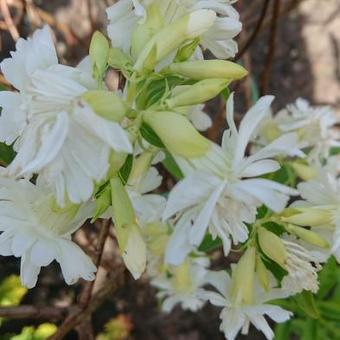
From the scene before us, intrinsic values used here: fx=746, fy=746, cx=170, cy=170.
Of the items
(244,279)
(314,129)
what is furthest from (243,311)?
(314,129)

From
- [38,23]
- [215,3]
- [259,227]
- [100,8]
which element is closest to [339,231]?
[259,227]

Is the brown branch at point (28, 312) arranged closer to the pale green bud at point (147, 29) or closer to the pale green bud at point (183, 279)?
the pale green bud at point (183, 279)

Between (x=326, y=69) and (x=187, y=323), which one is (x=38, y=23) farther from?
(x=326, y=69)

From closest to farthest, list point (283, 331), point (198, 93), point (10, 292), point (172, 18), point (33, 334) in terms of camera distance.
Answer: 1. point (198, 93)
2. point (172, 18)
3. point (283, 331)
4. point (33, 334)
5. point (10, 292)

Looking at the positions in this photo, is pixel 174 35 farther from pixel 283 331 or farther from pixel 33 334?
pixel 33 334

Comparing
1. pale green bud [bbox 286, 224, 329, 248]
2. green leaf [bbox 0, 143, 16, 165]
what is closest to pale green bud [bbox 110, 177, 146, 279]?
pale green bud [bbox 286, 224, 329, 248]

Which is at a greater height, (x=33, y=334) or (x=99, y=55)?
(x=99, y=55)

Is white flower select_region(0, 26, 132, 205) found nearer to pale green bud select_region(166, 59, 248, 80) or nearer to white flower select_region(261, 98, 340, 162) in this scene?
pale green bud select_region(166, 59, 248, 80)

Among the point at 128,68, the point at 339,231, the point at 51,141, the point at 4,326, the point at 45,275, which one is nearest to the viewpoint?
the point at 51,141
